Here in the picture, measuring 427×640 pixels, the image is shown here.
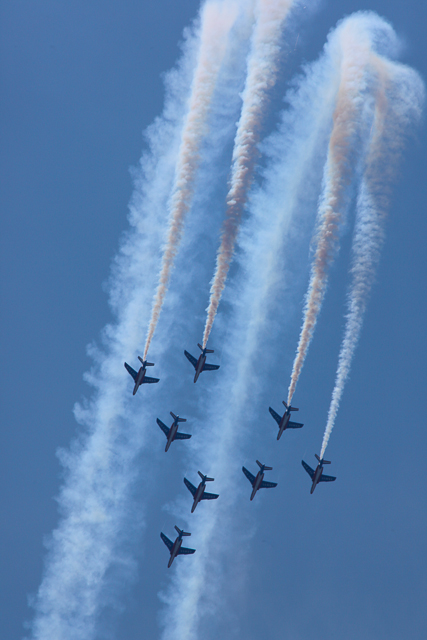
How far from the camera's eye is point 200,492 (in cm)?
4078

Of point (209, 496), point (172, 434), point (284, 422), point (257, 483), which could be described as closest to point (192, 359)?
point (172, 434)

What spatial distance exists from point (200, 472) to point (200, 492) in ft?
5.60

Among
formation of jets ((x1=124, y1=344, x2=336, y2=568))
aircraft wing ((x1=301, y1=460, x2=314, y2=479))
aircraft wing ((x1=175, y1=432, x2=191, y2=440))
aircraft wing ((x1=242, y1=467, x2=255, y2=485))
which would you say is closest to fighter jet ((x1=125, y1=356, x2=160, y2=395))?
formation of jets ((x1=124, y1=344, x2=336, y2=568))

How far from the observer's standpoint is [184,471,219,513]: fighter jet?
130ft

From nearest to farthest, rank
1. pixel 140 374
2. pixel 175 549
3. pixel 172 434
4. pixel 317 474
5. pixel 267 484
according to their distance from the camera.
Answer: pixel 140 374 → pixel 317 474 → pixel 172 434 → pixel 175 549 → pixel 267 484

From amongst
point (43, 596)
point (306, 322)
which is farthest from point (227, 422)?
point (43, 596)

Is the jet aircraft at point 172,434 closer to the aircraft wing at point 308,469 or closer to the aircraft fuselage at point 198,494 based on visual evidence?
the aircraft fuselage at point 198,494

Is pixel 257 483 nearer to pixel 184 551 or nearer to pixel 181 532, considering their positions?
pixel 181 532

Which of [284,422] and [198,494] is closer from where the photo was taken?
[284,422]

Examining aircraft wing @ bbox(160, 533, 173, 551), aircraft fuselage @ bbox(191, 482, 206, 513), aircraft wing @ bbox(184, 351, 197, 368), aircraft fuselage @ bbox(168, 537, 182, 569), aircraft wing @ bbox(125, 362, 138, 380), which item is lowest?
aircraft fuselage @ bbox(168, 537, 182, 569)

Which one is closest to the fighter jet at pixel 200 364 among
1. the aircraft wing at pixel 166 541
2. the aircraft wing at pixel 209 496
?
the aircraft wing at pixel 209 496

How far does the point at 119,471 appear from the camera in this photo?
3997 centimetres

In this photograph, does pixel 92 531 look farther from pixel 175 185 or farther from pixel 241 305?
pixel 175 185

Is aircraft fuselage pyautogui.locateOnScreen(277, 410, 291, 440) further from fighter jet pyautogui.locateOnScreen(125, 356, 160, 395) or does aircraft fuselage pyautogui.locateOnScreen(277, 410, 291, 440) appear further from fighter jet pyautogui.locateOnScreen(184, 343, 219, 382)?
fighter jet pyautogui.locateOnScreen(125, 356, 160, 395)
